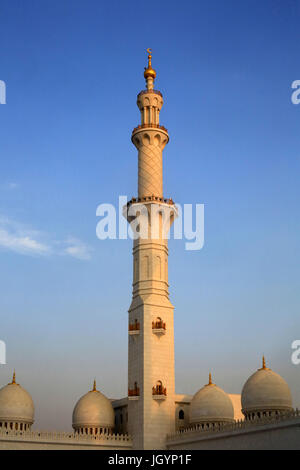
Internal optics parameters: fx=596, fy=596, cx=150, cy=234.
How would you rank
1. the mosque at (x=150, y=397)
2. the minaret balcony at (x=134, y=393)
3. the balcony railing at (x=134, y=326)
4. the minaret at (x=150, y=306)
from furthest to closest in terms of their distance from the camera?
the balcony railing at (x=134, y=326) < the minaret balcony at (x=134, y=393) < the minaret at (x=150, y=306) < the mosque at (x=150, y=397)

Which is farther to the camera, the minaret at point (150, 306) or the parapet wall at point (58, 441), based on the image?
the minaret at point (150, 306)

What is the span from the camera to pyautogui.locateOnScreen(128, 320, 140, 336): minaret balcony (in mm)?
52172

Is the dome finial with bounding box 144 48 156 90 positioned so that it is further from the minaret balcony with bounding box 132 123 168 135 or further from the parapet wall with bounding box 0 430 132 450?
the parapet wall with bounding box 0 430 132 450

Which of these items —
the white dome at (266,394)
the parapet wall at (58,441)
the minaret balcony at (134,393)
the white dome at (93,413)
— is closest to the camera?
the white dome at (266,394)

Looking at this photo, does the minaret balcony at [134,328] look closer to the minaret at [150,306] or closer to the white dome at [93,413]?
the minaret at [150,306]

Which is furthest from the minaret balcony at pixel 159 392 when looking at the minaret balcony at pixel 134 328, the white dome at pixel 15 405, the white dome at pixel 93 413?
the white dome at pixel 15 405

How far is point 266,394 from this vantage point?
4466 cm

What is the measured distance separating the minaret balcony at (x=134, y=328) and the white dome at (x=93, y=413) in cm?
674

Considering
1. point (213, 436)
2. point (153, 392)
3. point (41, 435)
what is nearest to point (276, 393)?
point (213, 436)

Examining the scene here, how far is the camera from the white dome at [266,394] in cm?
4444

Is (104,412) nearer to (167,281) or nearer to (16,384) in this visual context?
(16,384)

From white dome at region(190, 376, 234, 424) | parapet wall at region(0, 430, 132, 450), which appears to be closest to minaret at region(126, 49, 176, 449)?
parapet wall at region(0, 430, 132, 450)

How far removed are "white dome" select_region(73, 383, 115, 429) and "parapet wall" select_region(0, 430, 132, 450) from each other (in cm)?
215

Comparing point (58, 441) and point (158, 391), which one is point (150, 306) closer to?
point (158, 391)
